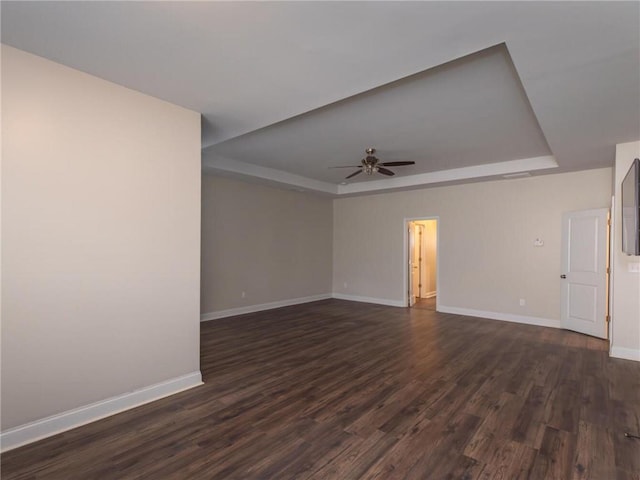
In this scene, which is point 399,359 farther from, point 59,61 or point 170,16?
point 59,61

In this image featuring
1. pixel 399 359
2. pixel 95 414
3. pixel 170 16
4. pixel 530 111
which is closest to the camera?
pixel 170 16

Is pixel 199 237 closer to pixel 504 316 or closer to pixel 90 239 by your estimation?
pixel 90 239

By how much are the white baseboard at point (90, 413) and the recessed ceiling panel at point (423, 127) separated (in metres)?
3.13

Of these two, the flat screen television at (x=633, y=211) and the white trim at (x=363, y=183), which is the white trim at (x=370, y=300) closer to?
the white trim at (x=363, y=183)

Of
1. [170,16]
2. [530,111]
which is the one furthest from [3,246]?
[530,111]

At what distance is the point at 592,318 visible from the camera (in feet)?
16.7

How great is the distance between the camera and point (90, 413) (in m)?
2.59

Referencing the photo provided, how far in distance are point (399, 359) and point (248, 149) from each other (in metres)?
3.78

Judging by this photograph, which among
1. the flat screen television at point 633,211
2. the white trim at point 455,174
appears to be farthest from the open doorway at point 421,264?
the flat screen television at point 633,211

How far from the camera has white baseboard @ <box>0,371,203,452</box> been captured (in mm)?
2258

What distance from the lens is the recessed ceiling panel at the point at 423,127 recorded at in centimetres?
294

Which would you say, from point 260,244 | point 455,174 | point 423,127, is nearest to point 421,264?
point 455,174

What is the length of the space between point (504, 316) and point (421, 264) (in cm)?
278

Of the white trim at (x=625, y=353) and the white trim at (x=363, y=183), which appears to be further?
the white trim at (x=363, y=183)
